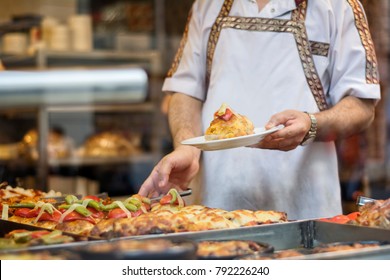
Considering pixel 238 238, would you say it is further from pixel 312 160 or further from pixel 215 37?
pixel 215 37

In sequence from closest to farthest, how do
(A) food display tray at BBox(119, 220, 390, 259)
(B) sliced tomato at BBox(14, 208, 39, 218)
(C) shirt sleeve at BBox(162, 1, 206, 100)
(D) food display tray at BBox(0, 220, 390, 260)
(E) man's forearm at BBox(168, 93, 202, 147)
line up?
(D) food display tray at BBox(0, 220, 390, 260) → (A) food display tray at BBox(119, 220, 390, 259) → (B) sliced tomato at BBox(14, 208, 39, 218) → (E) man's forearm at BBox(168, 93, 202, 147) → (C) shirt sleeve at BBox(162, 1, 206, 100)

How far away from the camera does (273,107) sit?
315 centimetres

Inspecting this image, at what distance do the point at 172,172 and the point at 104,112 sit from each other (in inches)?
182

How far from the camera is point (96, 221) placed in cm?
233

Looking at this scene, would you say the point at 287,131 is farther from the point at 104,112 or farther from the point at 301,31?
the point at 104,112

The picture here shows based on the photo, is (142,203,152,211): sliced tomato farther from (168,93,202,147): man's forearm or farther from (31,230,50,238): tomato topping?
(168,93,202,147): man's forearm

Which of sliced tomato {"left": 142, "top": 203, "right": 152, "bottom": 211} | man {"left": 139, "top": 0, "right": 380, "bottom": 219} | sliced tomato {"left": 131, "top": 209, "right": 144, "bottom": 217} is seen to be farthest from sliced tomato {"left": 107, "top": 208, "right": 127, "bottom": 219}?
man {"left": 139, "top": 0, "right": 380, "bottom": 219}

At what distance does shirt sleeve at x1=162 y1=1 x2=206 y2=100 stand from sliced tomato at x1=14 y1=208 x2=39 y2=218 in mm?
1043

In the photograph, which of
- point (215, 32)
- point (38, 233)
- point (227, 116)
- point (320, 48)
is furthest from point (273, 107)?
point (38, 233)

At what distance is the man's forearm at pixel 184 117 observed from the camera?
3236 mm

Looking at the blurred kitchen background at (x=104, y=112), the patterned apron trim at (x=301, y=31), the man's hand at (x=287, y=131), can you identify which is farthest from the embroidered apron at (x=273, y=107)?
the blurred kitchen background at (x=104, y=112)

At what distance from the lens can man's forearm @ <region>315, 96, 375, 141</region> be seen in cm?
291

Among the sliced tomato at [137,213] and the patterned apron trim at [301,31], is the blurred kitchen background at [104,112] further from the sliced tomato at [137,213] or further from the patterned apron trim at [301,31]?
the sliced tomato at [137,213]
